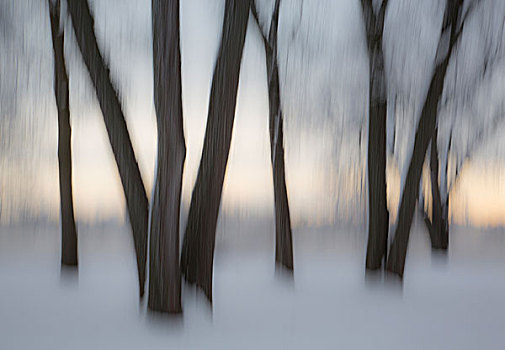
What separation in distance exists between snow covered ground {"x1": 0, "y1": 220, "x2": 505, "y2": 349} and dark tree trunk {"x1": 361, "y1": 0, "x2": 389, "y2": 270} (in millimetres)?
443

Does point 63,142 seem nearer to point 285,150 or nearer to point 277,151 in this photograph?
point 277,151

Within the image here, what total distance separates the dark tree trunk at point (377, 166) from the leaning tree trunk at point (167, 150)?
9.12ft

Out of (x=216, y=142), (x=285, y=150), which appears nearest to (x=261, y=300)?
(x=216, y=142)

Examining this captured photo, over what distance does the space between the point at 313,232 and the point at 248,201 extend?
1233 millimetres

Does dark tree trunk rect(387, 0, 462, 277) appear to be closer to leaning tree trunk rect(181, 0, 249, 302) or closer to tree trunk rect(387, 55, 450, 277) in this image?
tree trunk rect(387, 55, 450, 277)

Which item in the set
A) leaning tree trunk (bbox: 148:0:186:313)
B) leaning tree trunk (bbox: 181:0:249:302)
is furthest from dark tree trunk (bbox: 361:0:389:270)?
leaning tree trunk (bbox: 148:0:186:313)

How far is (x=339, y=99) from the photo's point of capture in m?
6.73

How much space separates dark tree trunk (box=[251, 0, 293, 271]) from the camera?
6.23 meters

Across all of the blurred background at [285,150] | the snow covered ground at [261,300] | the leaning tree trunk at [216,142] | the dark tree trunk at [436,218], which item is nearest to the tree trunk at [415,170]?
the blurred background at [285,150]

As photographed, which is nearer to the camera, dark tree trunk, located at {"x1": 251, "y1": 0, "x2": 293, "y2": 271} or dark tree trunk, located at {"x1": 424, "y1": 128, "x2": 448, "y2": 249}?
dark tree trunk, located at {"x1": 251, "y1": 0, "x2": 293, "y2": 271}

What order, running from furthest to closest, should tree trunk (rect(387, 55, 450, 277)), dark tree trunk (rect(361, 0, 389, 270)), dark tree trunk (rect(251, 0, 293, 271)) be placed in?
dark tree trunk (rect(251, 0, 293, 271)), dark tree trunk (rect(361, 0, 389, 270)), tree trunk (rect(387, 55, 450, 277))

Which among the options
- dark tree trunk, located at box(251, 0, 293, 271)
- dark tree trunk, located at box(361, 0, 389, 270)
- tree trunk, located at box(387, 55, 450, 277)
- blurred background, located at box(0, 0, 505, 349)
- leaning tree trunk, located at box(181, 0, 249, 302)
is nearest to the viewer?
leaning tree trunk, located at box(181, 0, 249, 302)

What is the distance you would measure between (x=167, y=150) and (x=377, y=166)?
295cm

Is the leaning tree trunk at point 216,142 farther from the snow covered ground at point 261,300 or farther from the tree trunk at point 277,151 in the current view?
the tree trunk at point 277,151
